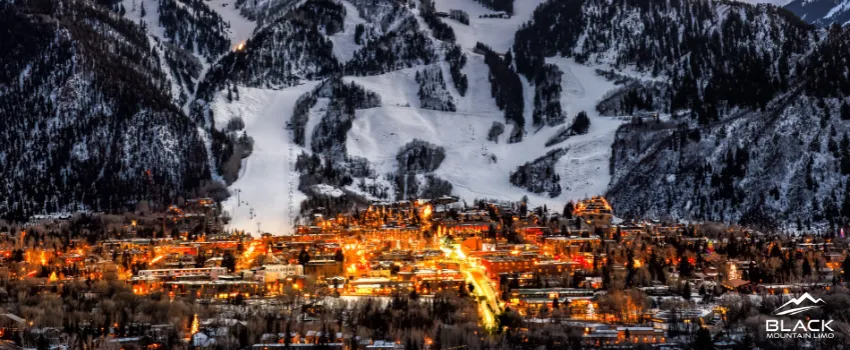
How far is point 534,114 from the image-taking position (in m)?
172

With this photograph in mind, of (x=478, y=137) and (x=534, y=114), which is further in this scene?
(x=534, y=114)

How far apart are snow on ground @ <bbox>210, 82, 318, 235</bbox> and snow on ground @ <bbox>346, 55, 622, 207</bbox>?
38.5 feet

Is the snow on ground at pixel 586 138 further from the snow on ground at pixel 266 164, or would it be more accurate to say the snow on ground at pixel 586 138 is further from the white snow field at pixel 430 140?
the snow on ground at pixel 266 164

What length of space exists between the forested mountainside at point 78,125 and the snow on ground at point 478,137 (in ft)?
95.9

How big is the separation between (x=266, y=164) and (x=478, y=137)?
126ft

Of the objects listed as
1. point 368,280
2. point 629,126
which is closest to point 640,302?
point 368,280

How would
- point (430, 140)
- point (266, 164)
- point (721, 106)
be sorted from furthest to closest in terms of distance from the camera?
point (430, 140)
point (266, 164)
point (721, 106)

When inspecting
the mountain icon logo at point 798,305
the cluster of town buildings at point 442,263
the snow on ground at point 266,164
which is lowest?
the mountain icon logo at point 798,305

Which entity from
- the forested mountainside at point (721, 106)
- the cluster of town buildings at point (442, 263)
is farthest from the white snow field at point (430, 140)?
the cluster of town buildings at point (442, 263)

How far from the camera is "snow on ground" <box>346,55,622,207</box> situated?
142 m

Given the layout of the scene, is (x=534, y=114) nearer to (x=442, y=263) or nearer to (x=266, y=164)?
(x=266, y=164)

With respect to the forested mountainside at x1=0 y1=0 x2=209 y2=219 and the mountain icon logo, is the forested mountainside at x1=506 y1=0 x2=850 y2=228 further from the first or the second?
the forested mountainside at x1=0 y1=0 x2=209 y2=219

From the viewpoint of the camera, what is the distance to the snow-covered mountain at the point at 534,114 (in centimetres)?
12081

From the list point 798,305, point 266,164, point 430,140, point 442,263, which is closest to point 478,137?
point 430,140
